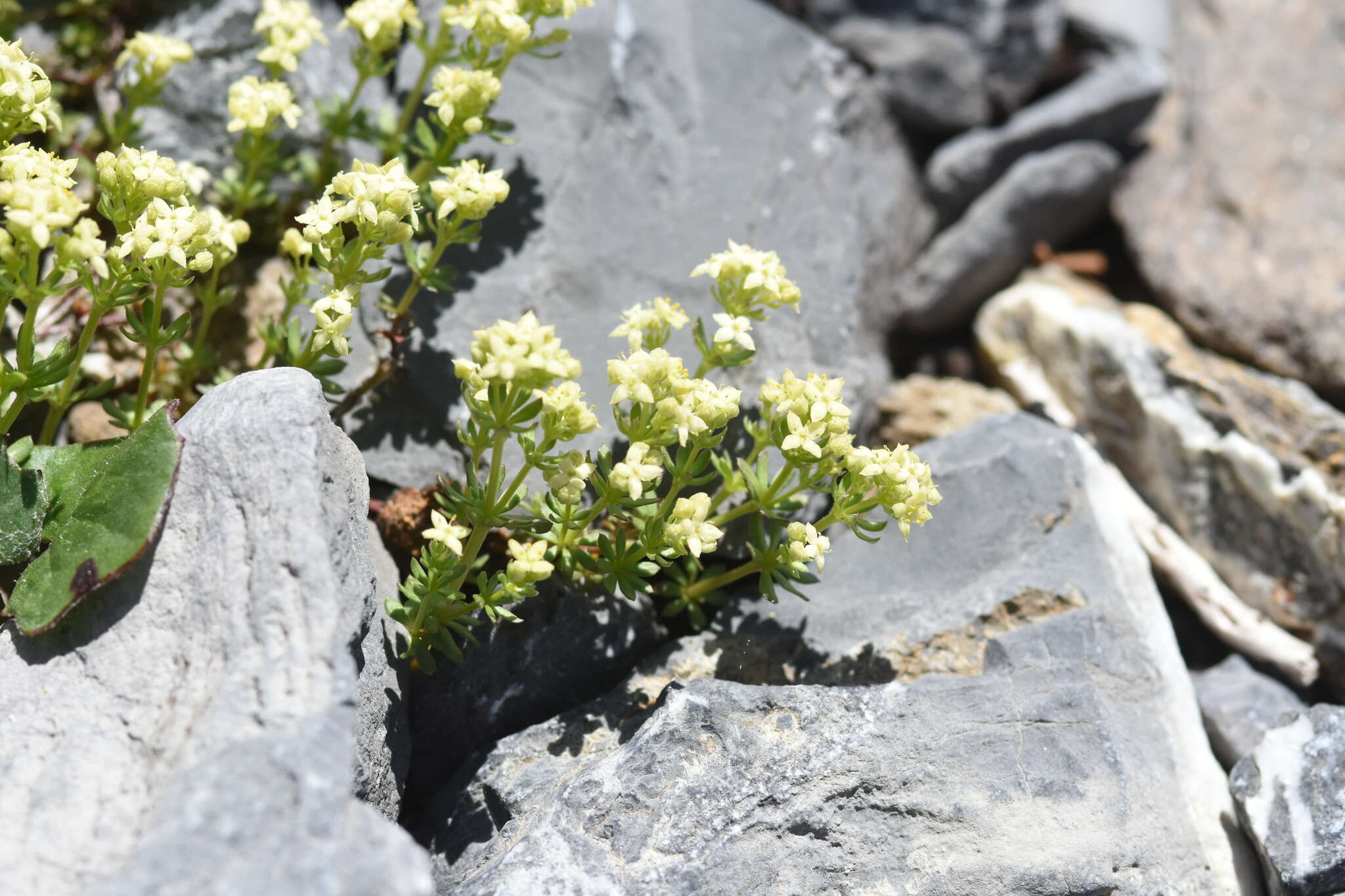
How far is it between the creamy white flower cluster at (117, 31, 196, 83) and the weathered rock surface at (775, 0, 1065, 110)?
13.7 feet

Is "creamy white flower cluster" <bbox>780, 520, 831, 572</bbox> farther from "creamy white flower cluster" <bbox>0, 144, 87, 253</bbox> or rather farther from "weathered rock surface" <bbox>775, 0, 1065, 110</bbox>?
"weathered rock surface" <bbox>775, 0, 1065, 110</bbox>

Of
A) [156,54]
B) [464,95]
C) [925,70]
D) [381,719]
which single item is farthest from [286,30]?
[925,70]

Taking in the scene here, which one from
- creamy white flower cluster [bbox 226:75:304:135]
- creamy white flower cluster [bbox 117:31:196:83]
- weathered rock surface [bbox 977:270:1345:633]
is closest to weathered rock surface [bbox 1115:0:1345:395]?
weathered rock surface [bbox 977:270:1345:633]

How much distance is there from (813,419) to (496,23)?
2228 millimetres

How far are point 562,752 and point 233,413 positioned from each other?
1.88 metres

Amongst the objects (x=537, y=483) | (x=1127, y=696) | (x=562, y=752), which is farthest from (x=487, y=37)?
(x=1127, y=696)

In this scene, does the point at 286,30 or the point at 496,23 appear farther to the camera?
the point at 286,30

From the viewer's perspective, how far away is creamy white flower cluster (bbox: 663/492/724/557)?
13.1 feet

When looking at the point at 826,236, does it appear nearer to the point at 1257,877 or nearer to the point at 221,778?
the point at 1257,877

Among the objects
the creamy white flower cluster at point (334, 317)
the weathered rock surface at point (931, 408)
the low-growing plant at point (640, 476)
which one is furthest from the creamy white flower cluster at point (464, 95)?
the weathered rock surface at point (931, 408)

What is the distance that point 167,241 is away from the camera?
153 inches

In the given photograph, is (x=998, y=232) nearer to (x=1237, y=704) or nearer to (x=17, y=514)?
(x=1237, y=704)

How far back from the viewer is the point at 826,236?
5.86 m

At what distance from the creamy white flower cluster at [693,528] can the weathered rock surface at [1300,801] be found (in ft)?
8.82
